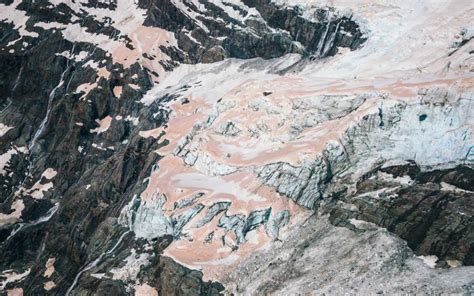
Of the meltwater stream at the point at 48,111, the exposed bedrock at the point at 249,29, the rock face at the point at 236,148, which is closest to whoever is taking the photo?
the rock face at the point at 236,148

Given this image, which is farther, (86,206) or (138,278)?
(86,206)

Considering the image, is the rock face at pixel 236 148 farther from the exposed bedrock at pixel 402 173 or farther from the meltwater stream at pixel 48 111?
the meltwater stream at pixel 48 111

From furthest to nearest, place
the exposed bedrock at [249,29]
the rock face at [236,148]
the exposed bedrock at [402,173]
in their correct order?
the exposed bedrock at [249,29]
the rock face at [236,148]
the exposed bedrock at [402,173]

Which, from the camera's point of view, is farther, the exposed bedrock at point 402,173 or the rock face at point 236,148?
the rock face at point 236,148

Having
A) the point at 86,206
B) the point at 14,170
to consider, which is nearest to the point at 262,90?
the point at 86,206

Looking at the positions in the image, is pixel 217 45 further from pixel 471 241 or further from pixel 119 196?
pixel 471 241

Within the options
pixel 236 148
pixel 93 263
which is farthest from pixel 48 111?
pixel 236 148

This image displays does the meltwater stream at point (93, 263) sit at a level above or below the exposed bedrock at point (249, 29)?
below

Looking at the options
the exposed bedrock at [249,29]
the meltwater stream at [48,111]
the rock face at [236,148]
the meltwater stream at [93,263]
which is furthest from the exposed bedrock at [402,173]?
the meltwater stream at [48,111]

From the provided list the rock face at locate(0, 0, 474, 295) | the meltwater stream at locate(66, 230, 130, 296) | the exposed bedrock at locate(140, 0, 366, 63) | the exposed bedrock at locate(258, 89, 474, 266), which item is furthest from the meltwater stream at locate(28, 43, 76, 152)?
the exposed bedrock at locate(258, 89, 474, 266)

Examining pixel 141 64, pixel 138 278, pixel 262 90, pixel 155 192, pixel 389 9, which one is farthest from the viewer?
pixel 141 64
